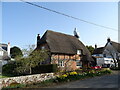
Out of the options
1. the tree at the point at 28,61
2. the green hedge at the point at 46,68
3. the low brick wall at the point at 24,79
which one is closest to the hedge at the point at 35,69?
the green hedge at the point at 46,68

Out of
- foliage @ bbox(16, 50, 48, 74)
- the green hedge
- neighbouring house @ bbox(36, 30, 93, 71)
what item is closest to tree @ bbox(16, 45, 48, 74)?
foliage @ bbox(16, 50, 48, 74)

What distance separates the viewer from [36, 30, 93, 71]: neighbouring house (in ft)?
92.4

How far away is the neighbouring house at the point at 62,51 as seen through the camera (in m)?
28.2

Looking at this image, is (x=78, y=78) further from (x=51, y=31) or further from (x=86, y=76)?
(x=51, y=31)

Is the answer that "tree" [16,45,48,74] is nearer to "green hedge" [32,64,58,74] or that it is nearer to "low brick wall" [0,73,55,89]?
"green hedge" [32,64,58,74]

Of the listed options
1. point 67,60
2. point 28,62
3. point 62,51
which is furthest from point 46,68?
point 67,60

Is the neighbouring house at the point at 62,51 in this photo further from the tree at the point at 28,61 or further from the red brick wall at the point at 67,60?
the tree at the point at 28,61

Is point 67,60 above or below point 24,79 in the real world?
above

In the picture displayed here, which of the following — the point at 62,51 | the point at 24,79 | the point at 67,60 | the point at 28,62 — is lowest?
the point at 24,79

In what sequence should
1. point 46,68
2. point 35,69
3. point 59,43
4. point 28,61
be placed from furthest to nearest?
1. point 59,43
2. point 35,69
3. point 46,68
4. point 28,61

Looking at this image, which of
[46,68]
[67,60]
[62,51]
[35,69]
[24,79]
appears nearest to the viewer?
[24,79]

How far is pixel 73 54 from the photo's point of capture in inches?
1240

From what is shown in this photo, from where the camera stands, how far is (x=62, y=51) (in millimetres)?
29172

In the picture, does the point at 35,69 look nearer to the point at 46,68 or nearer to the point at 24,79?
the point at 46,68
